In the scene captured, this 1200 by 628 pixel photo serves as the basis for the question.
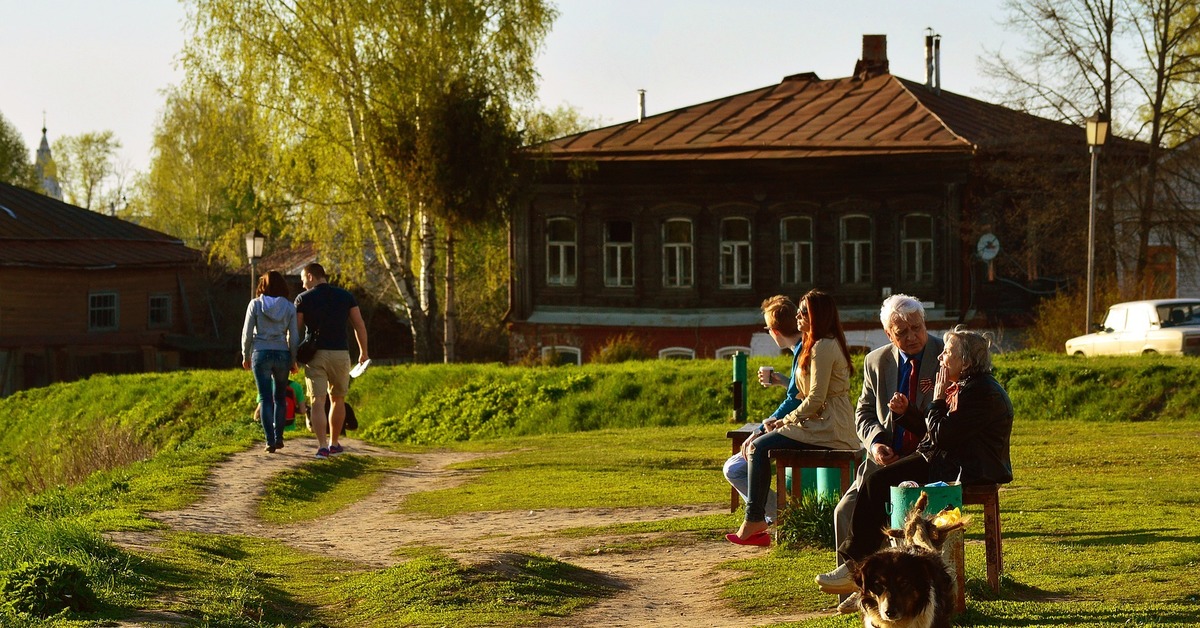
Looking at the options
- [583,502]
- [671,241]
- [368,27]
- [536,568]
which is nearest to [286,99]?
[368,27]

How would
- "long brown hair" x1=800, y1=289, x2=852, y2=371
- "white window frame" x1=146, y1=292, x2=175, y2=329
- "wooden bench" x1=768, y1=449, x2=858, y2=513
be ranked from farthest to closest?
1. "white window frame" x1=146, y1=292, x2=175, y2=329
2. "wooden bench" x1=768, y1=449, x2=858, y2=513
3. "long brown hair" x1=800, y1=289, x2=852, y2=371

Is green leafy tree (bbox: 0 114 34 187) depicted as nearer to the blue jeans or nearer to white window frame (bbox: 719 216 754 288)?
white window frame (bbox: 719 216 754 288)

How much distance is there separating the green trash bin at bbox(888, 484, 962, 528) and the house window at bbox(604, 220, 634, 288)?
31.1m

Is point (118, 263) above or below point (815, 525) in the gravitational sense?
above

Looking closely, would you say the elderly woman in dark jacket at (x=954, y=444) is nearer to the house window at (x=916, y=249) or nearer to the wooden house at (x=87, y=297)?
the house window at (x=916, y=249)

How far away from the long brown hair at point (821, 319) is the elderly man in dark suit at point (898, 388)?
1.33 m

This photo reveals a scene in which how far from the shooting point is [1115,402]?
24172 mm

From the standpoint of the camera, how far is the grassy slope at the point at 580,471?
959 cm

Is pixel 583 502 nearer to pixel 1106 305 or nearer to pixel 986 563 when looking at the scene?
pixel 986 563

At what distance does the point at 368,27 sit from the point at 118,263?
17.9 meters

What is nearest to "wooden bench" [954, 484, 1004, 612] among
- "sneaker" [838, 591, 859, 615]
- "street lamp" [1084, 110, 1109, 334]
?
"sneaker" [838, 591, 859, 615]

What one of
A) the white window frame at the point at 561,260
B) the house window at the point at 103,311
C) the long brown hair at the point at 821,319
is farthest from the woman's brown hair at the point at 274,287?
the house window at the point at 103,311

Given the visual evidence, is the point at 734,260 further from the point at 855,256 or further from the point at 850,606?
the point at 850,606

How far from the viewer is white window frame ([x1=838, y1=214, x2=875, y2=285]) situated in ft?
127
